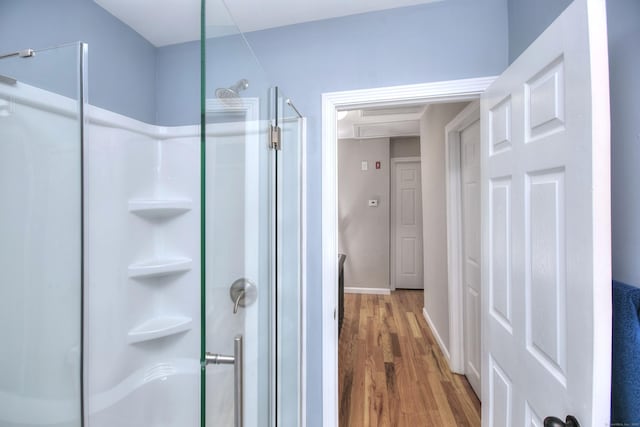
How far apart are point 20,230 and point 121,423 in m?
1.10

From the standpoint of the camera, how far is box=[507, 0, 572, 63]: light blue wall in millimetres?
922

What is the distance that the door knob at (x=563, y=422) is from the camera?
63 centimetres

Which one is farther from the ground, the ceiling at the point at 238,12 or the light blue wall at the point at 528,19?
the ceiling at the point at 238,12

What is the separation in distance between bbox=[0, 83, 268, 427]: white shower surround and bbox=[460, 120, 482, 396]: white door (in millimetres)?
1704

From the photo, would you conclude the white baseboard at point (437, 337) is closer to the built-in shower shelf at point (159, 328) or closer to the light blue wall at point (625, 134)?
the light blue wall at point (625, 134)

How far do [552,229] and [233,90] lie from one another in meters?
1.06

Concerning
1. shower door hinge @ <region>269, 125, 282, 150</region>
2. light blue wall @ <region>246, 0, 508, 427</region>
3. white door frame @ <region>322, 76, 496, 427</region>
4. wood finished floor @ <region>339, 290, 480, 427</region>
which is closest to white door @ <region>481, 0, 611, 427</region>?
light blue wall @ <region>246, 0, 508, 427</region>

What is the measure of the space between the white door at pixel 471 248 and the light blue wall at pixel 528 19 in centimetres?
80

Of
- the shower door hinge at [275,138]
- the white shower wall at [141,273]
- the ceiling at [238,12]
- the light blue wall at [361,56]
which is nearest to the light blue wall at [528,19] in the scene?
the light blue wall at [361,56]

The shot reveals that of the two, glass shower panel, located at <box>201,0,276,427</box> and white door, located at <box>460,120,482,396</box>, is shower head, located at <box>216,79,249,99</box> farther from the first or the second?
white door, located at <box>460,120,482,396</box>

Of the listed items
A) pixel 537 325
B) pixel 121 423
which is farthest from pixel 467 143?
pixel 121 423

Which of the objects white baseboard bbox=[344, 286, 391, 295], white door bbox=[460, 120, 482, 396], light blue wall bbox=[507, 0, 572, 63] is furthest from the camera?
white baseboard bbox=[344, 286, 391, 295]

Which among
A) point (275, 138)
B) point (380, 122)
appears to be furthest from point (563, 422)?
point (380, 122)

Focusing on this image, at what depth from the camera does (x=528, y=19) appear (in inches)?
41.9
